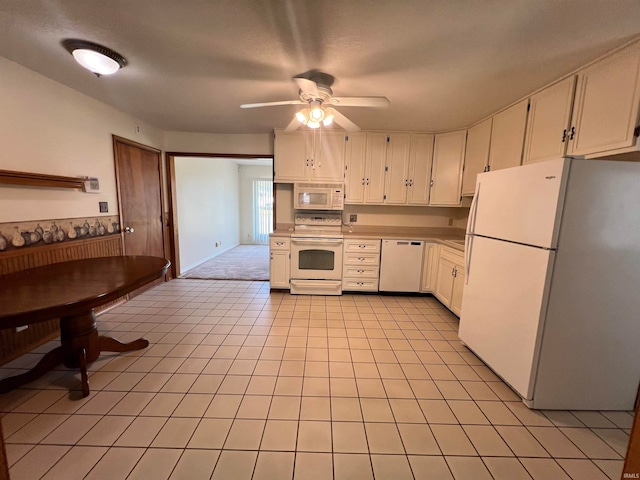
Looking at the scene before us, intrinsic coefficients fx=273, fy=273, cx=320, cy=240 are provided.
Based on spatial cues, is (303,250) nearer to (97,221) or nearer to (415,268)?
(415,268)

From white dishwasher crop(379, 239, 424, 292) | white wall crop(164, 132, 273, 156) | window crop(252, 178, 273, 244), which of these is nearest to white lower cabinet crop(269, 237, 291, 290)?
white dishwasher crop(379, 239, 424, 292)

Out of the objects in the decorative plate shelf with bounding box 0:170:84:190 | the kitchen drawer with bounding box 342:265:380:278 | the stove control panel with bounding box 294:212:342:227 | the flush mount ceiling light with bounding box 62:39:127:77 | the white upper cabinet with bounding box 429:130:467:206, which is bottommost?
the kitchen drawer with bounding box 342:265:380:278

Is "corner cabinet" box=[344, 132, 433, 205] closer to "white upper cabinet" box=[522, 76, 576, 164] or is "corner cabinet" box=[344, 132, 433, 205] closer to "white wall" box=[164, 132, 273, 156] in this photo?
"white wall" box=[164, 132, 273, 156]

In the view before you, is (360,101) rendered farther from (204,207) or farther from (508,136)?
(204,207)

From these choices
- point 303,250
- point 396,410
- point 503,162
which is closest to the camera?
point 396,410

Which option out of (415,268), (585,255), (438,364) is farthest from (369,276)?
(585,255)

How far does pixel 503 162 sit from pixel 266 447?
3117mm

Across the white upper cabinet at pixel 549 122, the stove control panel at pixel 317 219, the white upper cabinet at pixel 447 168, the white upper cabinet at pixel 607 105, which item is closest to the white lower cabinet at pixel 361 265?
the stove control panel at pixel 317 219

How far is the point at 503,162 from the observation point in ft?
8.99

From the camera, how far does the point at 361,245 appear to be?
3684 millimetres

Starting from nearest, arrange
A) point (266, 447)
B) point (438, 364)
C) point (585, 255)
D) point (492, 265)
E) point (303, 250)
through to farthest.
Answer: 1. point (266, 447)
2. point (585, 255)
3. point (492, 265)
4. point (438, 364)
5. point (303, 250)

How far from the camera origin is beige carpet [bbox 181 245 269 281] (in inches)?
181

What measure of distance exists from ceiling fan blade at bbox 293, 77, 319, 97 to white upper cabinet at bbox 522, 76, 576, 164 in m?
1.85

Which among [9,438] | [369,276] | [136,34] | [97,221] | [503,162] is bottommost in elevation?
[9,438]
